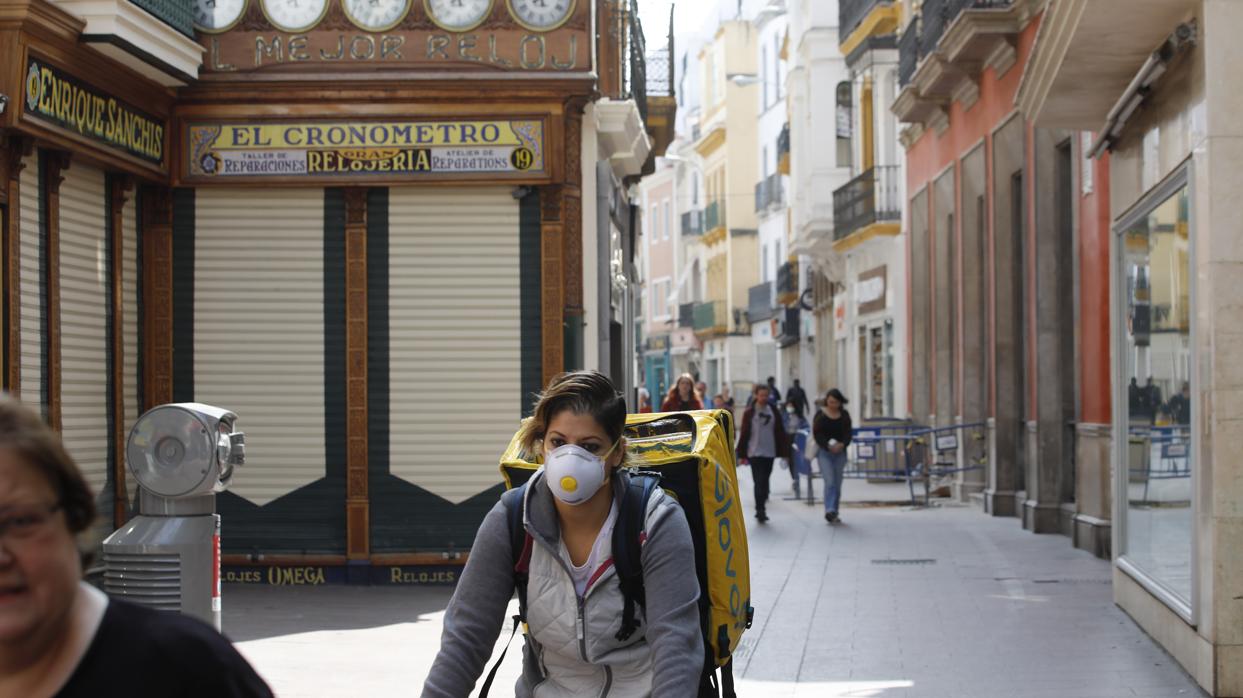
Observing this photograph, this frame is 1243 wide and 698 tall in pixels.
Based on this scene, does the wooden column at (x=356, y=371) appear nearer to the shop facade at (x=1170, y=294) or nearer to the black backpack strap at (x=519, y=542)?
the shop facade at (x=1170, y=294)

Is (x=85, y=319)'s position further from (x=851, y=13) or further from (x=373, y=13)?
(x=851, y=13)

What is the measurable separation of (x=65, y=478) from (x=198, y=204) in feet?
42.2

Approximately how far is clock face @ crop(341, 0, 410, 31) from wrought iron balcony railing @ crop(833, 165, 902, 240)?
19981 millimetres

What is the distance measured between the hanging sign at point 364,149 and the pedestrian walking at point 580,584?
33.6ft

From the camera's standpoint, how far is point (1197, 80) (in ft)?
31.3

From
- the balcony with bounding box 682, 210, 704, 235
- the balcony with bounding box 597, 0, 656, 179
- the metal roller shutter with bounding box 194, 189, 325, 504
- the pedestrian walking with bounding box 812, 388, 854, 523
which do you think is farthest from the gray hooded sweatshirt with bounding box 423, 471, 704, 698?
the balcony with bounding box 682, 210, 704, 235

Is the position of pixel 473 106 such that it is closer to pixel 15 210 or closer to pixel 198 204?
pixel 198 204

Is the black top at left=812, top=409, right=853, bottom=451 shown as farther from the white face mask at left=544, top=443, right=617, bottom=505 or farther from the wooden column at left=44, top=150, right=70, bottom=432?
the white face mask at left=544, top=443, right=617, bottom=505

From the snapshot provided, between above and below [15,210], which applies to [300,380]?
below

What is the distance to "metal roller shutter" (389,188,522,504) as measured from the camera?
47.8 feet

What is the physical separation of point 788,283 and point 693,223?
19134 millimetres

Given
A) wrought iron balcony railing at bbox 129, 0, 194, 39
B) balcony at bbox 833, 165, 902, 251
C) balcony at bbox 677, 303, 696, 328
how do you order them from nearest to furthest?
wrought iron balcony railing at bbox 129, 0, 194, 39, balcony at bbox 833, 165, 902, 251, balcony at bbox 677, 303, 696, 328

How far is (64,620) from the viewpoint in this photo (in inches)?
83.9

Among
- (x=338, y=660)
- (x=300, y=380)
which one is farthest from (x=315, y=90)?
(x=338, y=660)
